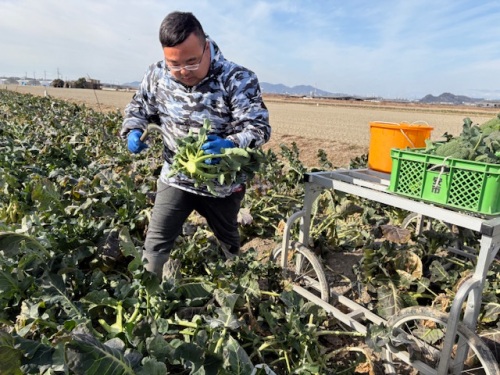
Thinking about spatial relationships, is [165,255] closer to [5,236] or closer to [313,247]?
[5,236]

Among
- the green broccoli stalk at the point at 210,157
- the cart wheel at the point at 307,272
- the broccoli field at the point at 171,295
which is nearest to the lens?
the broccoli field at the point at 171,295

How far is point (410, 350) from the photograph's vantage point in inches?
84.3

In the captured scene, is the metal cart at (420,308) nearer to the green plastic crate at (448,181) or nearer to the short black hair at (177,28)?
the green plastic crate at (448,181)

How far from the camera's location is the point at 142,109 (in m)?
2.68

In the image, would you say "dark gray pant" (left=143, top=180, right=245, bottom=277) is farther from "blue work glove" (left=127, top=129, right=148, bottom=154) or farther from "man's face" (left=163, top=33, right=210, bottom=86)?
"man's face" (left=163, top=33, right=210, bottom=86)

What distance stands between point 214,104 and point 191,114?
158 millimetres

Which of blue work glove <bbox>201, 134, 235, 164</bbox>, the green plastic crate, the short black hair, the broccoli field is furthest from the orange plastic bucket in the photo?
the short black hair

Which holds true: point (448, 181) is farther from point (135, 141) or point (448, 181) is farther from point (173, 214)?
point (135, 141)

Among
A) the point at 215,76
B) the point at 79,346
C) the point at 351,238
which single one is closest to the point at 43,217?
the point at 215,76

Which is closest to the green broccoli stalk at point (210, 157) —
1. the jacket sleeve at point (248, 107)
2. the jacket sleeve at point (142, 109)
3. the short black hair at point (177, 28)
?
the jacket sleeve at point (248, 107)

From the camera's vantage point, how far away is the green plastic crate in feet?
6.19

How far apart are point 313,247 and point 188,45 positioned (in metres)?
2.16

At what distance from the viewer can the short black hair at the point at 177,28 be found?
81.4 inches

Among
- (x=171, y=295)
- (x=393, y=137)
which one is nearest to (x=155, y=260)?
(x=171, y=295)
